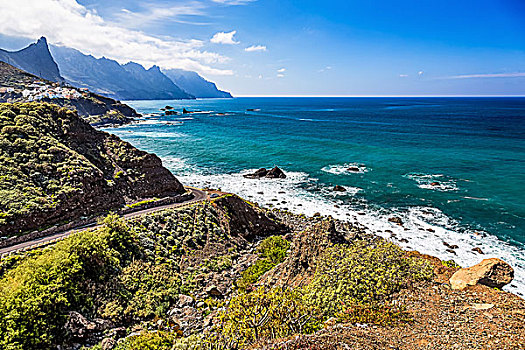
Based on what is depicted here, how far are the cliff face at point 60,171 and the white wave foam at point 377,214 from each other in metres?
18.7

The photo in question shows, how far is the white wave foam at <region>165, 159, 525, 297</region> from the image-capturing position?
124ft

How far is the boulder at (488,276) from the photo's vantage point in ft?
66.1

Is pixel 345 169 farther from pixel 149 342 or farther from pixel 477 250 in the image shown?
pixel 149 342

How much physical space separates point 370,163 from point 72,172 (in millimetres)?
72561

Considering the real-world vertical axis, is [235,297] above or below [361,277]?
below

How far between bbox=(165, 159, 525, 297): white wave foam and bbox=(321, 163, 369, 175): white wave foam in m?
8.47

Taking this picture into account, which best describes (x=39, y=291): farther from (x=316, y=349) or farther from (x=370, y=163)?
(x=370, y=163)

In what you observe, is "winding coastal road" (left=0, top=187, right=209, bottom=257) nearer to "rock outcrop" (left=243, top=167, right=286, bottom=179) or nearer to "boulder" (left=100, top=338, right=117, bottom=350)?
"boulder" (left=100, top=338, right=117, bottom=350)

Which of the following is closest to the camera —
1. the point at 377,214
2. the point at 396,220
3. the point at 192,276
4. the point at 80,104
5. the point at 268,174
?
the point at 192,276

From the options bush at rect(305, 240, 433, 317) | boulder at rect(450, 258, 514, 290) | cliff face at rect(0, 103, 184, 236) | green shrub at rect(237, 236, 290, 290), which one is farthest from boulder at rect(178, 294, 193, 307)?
boulder at rect(450, 258, 514, 290)

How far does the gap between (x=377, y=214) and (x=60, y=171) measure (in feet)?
169

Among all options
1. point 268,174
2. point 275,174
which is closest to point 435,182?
point 275,174

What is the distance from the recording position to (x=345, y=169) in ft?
249

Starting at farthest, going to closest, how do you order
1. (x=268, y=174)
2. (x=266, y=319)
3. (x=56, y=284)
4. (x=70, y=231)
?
1. (x=268, y=174)
2. (x=70, y=231)
3. (x=56, y=284)
4. (x=266, y=319)
